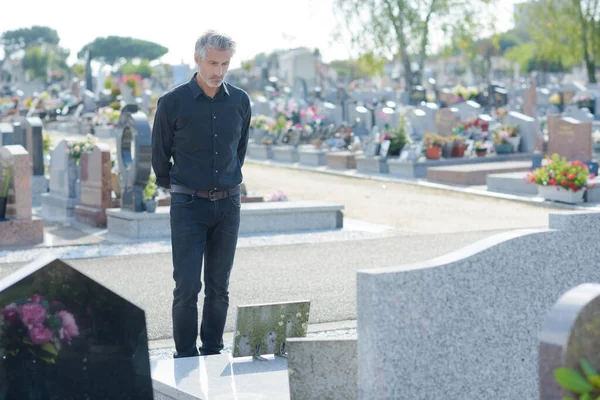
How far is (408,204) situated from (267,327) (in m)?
10.7

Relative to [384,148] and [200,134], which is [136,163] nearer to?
[200,134]

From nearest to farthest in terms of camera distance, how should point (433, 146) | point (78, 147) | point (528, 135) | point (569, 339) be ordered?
point (569, 339) → point (78, 147) → point (433, 146) → point (528, 135)

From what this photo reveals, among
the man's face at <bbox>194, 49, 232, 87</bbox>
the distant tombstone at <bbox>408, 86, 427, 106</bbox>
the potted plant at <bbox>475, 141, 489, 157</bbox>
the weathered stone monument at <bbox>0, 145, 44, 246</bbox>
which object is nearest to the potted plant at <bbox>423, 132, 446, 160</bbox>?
the potted plant at <bbox>475, 141, 489, 157</bbox>

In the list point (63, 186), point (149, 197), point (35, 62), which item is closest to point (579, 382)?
point (149, 197)

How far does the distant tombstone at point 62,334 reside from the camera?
4023 mm

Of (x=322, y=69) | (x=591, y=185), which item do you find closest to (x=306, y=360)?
(x=591, y=185)

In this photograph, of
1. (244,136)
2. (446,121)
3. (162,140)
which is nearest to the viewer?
(162,140)

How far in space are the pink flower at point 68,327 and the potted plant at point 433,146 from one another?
1683 cm

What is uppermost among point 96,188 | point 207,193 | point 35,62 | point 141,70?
point 35,62

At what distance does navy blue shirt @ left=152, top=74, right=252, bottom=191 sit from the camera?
17.6 feet

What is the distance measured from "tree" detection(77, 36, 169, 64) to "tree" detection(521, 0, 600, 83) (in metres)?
103

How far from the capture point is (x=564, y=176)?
15.1m

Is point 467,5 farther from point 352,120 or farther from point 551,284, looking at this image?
point 551,284

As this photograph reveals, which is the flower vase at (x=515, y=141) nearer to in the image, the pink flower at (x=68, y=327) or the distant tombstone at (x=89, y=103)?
the pink flower at (x=68, y=327)
